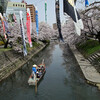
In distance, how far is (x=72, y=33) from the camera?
30.2m

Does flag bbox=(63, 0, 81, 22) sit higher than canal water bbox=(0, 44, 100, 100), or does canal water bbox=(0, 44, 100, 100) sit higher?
flag bbox=(63, 0, 81, 22)

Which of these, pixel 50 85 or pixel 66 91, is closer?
pixel 66 91

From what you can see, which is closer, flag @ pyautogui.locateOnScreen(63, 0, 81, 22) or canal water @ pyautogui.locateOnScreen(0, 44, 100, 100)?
flag @ pyautogui.locateOnScreen(63, 0, 81, 22)

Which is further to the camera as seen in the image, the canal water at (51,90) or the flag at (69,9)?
the canal water at (51,90)

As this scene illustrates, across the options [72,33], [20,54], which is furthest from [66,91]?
[72,33]

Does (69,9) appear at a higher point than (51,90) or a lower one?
higher

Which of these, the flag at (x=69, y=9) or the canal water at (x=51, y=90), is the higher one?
the flag at (x=69, y=9)

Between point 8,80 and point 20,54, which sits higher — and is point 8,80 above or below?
below

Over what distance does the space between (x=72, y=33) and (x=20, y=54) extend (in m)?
13.9

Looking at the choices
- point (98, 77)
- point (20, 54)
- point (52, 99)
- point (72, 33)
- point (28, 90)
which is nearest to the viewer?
point (52, 99)

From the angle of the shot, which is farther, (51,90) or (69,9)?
(51,90)

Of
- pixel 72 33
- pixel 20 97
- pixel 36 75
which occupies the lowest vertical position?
pixel 20 97

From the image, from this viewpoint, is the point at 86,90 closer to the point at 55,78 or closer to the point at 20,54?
the point at 55,78

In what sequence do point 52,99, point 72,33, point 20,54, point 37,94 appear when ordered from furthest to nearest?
1. point 72,33
2. point 20,54
3. point 37,94
4. point 52,99
